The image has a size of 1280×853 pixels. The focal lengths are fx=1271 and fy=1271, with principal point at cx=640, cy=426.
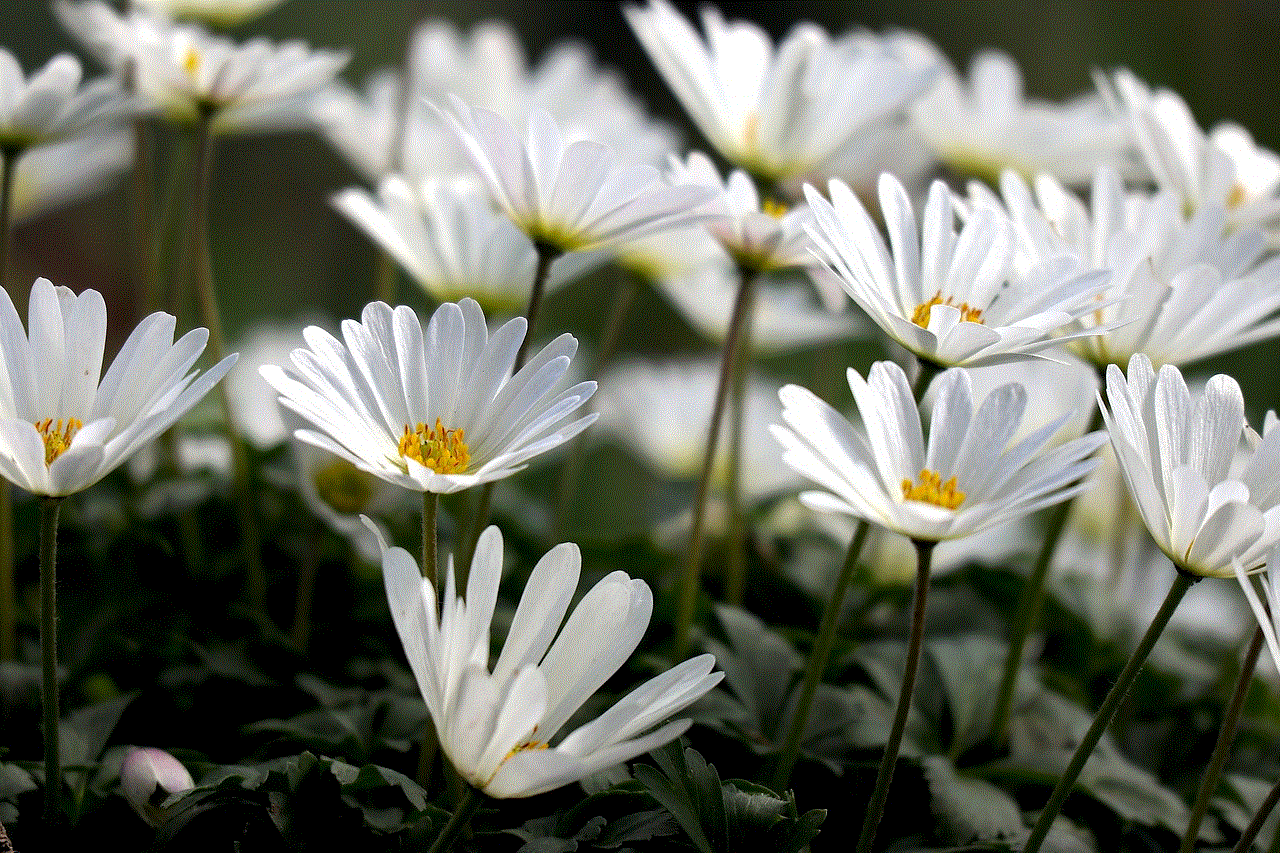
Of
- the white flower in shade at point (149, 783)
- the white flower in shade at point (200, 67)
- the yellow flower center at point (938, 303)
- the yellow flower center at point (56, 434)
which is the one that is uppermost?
the white flower in shade at point (200, 67)

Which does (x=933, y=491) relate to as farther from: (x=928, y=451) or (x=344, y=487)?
(x=344, y=487)

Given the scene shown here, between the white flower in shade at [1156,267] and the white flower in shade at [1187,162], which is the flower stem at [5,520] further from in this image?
the white flower in shade at [1187,162]

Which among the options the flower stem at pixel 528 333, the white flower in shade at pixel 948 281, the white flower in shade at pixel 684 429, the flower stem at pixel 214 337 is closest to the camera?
the white flower in shade at pixel 948 281

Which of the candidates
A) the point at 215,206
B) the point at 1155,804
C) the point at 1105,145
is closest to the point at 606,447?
the point at 215,206

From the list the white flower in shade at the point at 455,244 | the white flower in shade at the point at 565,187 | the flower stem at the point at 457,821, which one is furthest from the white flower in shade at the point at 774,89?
the flower stem at the point at 457,821

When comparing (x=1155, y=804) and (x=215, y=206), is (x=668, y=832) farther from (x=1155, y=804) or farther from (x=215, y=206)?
(x=215, y=206)

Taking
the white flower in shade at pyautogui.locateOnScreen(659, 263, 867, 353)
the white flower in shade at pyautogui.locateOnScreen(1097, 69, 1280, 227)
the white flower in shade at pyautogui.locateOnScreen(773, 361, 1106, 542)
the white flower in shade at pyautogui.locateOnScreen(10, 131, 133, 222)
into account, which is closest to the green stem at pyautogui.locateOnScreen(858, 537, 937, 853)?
the white flower in shade at pyautogui.locateOnScreen(773, 361, 1106, 542)

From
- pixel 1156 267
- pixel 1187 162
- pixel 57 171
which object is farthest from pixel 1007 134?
pixel 57 171

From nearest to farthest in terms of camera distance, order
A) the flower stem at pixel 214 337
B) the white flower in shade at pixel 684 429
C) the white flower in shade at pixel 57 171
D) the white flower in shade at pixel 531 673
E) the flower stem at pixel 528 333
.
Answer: the white flower in shade at pixel 531 673 → the flower stem at pixel 528 333 → the flower stem at pixel 214 337 → the white flower in shade at pixel 57 171 → the white flower in shade at pixel 684 429
